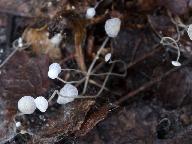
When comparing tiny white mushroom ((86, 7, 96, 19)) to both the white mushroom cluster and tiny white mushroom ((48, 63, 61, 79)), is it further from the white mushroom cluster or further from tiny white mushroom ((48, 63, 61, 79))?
the white mushroom cluster

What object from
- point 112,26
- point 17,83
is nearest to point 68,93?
point 17,83

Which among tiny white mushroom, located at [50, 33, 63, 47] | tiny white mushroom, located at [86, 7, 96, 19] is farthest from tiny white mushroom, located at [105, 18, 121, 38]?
tiny white mushroom, located at [50, 33, 63, 47]

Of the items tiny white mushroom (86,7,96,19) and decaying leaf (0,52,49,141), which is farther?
tiny white mushroom (86,7,96,19)

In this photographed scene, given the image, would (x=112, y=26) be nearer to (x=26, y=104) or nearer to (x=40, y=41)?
(x=40, y=41)

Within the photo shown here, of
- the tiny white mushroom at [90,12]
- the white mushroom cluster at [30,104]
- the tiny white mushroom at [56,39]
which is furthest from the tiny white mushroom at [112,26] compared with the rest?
the white mushroom cluster at [30,104]

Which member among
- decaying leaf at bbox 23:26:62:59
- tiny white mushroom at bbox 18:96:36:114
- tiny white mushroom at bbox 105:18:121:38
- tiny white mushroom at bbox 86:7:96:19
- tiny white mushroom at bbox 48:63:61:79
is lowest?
tiny white mushroom at bbox 18:96:36:114

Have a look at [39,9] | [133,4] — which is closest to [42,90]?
[39,9]

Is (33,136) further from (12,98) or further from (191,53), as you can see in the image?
(191,53)

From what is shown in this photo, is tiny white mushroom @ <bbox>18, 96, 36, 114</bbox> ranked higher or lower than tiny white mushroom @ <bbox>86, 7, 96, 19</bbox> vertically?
lower
